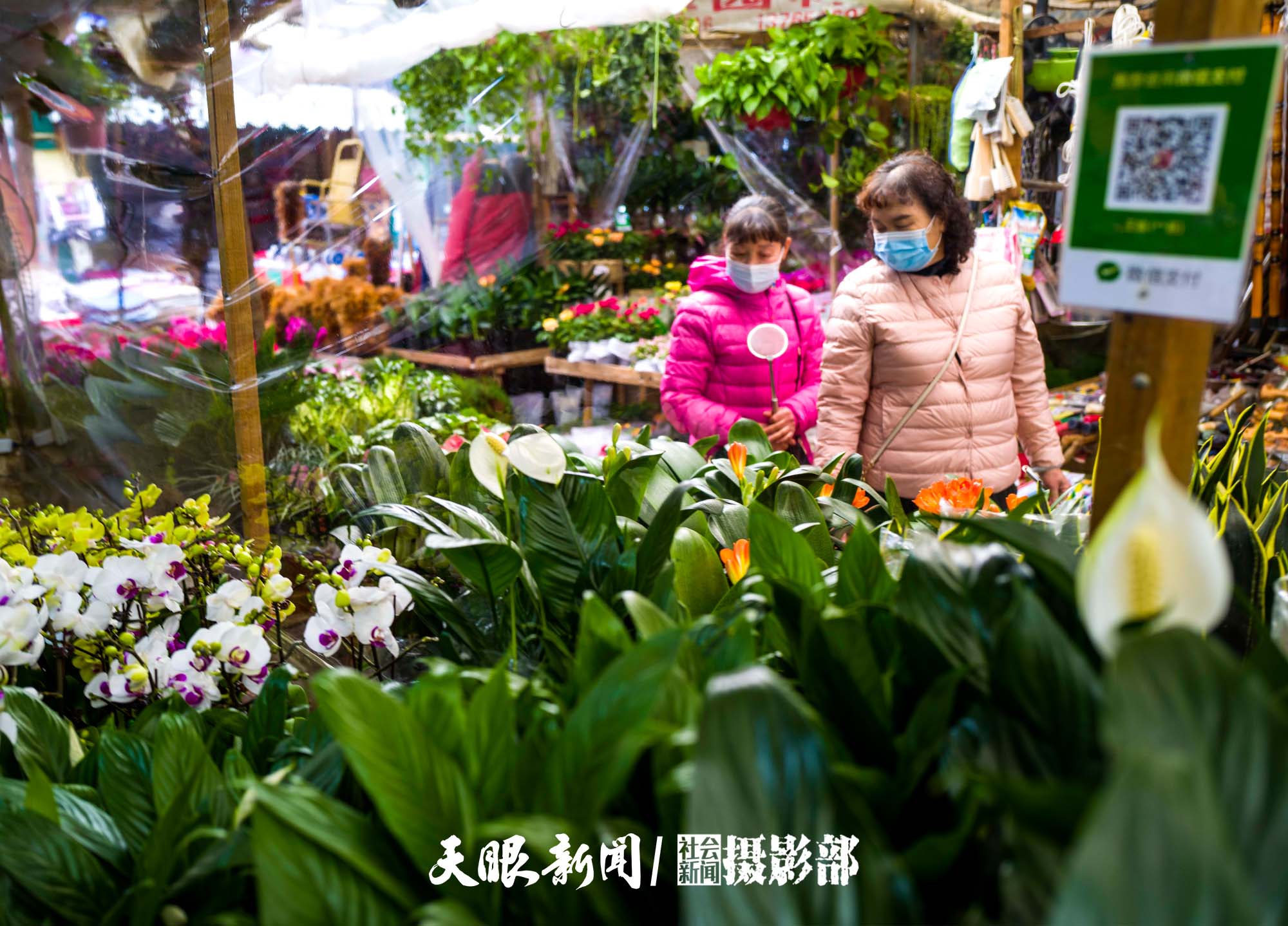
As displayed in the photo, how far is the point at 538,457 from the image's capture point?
3.84 feet

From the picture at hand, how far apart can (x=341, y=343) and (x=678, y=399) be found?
1.09 m

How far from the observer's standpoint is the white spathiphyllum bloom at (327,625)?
1.28 meters

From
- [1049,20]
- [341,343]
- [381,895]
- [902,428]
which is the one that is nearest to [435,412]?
[341,343]

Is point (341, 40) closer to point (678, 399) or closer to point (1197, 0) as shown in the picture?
point (678, 399)

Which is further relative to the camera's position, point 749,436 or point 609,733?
point 749,436

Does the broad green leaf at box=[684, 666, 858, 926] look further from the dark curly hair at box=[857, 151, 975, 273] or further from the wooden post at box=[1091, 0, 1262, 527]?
the dark curly hair at box=[857, 151, 975, 273]

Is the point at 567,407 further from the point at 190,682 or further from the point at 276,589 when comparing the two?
the point at 190,682

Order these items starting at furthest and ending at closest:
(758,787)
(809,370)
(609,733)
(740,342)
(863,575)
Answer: (809,370) → (740,342) → (863,575) → (609,733) → (758,787)

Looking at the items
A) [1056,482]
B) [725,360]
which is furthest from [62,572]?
[1056,482]

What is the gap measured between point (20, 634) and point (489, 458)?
58cm

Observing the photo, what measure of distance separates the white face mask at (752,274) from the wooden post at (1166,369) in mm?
2075

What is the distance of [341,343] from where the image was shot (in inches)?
124

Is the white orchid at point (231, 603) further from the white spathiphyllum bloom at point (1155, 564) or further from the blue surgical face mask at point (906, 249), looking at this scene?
the blue surgical face mask at point (906, 249)

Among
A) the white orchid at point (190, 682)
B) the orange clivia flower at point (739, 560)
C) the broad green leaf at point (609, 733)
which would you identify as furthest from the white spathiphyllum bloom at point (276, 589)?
the broad green leaf at point (609, 733)
